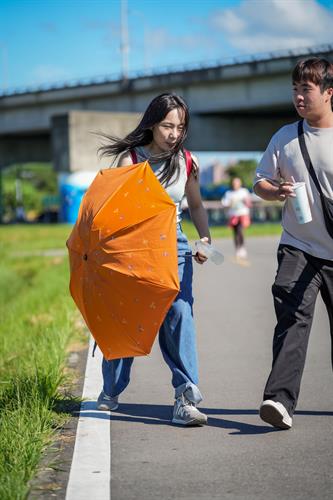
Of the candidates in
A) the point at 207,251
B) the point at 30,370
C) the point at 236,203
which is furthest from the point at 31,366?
the point at 236,203

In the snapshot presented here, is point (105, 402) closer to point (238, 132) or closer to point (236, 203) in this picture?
point (236, 203)

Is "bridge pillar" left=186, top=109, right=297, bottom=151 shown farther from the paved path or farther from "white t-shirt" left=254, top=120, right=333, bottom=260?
"white t-shirt" left=254, top=120, right=333, bottom=260

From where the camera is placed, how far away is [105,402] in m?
6.35

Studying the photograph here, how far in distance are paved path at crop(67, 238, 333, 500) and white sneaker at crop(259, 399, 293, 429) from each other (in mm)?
67

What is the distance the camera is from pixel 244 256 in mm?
21438

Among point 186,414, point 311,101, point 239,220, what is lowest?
point 239,220

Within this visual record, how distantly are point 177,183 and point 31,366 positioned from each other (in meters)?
2.37

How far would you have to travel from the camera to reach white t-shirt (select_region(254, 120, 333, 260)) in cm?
567

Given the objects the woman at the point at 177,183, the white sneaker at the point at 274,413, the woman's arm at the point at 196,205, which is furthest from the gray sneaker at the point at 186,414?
the woman's arm at the point at 196,205

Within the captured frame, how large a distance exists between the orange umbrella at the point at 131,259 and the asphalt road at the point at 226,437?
0.57 meters

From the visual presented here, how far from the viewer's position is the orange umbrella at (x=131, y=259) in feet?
18.1

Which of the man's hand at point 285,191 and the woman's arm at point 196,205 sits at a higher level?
the man's hand at point 285,191

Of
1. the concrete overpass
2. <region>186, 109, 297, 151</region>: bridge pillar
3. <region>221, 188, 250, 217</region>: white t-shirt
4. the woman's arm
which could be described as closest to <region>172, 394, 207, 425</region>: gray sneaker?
the woman's arm

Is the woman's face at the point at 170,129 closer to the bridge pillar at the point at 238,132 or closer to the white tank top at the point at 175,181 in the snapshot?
the white tank top at the point at 175,181
